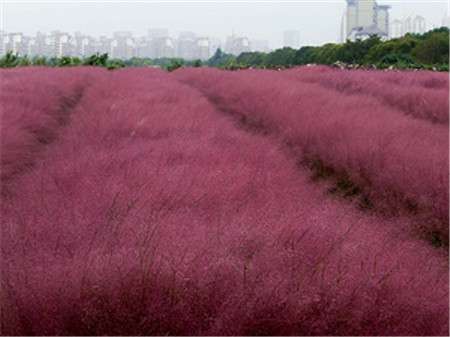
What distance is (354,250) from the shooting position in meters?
2.27

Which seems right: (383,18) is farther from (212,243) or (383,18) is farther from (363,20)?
(212,243)

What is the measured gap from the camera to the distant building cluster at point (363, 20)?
3475cm

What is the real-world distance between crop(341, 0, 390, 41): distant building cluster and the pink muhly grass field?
1234 inches

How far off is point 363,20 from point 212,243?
35.3 m

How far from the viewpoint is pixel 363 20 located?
1395 inches

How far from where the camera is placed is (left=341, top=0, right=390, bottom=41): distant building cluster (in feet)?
114

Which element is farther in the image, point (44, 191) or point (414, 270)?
point (44, 191)

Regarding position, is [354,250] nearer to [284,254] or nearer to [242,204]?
[284,254]

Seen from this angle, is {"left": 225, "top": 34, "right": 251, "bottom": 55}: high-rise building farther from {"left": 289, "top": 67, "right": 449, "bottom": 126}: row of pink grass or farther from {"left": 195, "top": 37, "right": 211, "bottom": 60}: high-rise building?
{"left": 289, "top": 67, "right": 449, "bottom": 126}: row of pink grass

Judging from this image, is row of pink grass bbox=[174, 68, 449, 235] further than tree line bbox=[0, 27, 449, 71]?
No

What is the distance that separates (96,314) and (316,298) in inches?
25.8

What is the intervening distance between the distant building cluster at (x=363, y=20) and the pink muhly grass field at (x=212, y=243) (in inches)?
1234

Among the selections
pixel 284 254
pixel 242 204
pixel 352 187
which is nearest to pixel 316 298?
pixel 284 254

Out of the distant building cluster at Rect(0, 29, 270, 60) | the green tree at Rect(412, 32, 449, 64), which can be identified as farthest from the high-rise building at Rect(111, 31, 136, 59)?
the green tree at Rect(412, 32, 449, 64)
